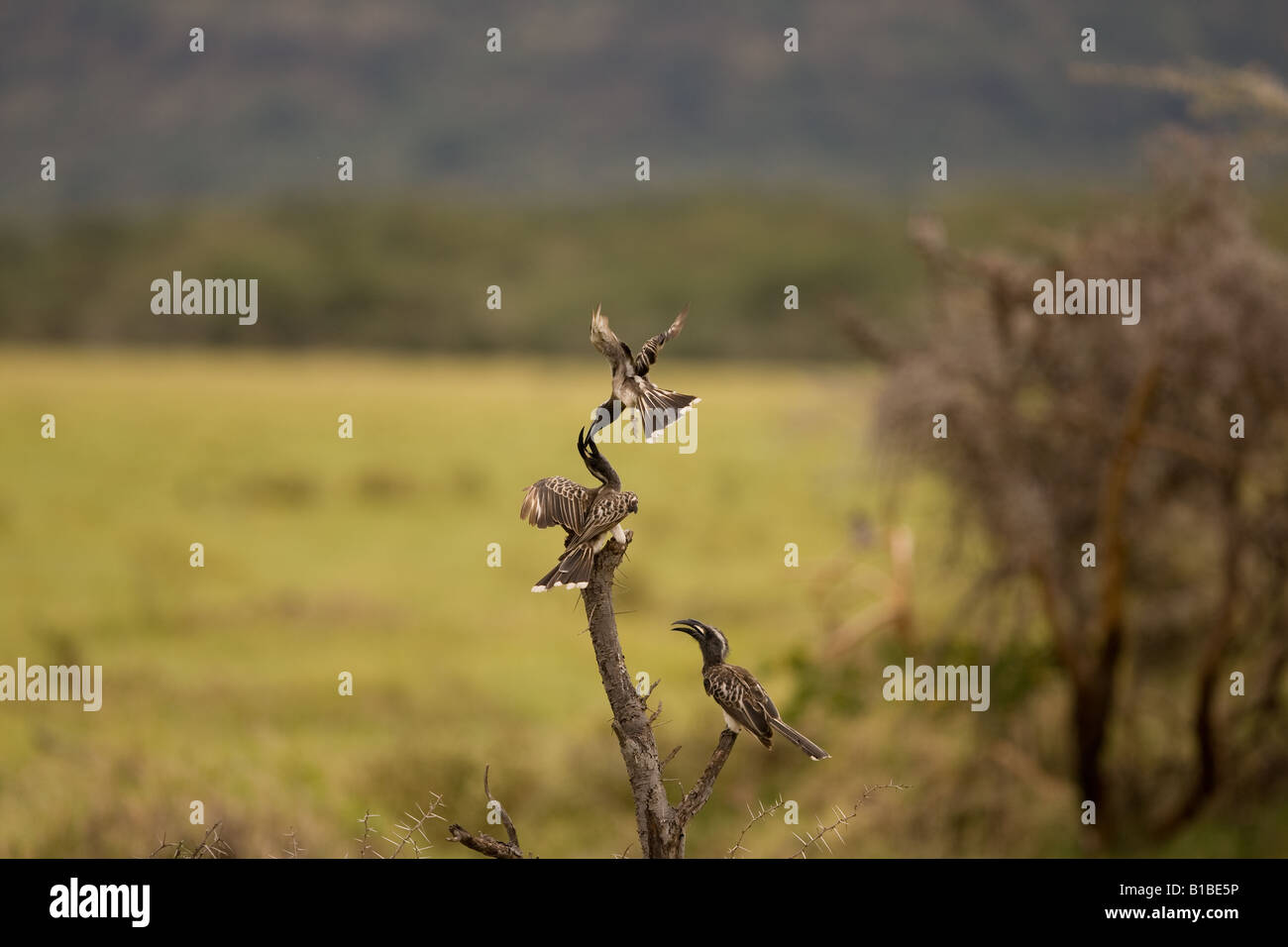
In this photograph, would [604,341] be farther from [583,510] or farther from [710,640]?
[710,640]

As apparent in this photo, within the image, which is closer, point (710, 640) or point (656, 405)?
point (656, 405)

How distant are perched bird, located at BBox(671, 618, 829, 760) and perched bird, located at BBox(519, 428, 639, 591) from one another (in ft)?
1.98

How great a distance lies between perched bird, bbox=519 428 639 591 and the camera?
11.0 ft

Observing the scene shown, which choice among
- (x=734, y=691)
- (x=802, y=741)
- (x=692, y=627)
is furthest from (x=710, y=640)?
(x=802, y=741)

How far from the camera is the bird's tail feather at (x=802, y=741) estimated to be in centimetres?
339

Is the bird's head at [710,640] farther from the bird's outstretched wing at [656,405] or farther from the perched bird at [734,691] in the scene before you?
the bird's outstretched wing at [656,405]

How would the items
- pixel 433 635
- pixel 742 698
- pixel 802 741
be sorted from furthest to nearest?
pixel 433 635, pixel 742 698, pixel 802 741

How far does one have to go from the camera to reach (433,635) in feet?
62.5

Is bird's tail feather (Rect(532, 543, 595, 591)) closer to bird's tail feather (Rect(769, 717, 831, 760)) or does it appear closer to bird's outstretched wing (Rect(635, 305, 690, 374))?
bird's outstretched wing (Rect(635, 305, 690, 374))

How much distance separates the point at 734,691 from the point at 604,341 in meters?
1.35

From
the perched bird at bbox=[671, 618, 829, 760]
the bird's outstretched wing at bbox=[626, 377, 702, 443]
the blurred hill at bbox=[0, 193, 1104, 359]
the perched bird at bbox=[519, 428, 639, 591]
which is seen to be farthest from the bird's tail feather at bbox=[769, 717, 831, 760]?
the blurred hill at bbox=[0, 193, 1104, 359]

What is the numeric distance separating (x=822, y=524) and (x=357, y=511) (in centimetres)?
1038

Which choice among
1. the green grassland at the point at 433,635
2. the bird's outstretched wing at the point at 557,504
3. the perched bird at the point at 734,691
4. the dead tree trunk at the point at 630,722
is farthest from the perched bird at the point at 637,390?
the perched bird at the point at 734,691
